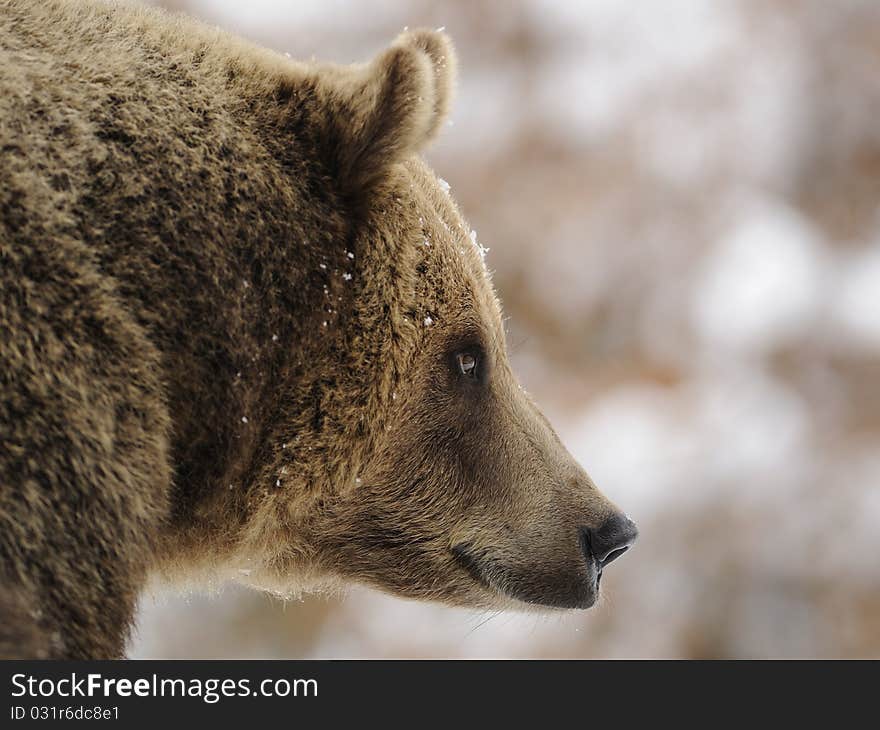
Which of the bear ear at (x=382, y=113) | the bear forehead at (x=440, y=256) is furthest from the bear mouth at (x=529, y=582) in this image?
the bear ear at (x=382, y=113)

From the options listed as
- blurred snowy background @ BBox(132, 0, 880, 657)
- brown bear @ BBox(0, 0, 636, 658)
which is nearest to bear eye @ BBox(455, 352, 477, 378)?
→ brown bear @ BBox(0, 0, 636, 658)

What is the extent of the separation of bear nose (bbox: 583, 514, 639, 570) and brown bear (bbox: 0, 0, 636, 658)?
0.03 feet

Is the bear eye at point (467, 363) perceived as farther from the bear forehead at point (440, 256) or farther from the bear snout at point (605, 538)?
the bear snout at point (605, 538)

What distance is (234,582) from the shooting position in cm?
407

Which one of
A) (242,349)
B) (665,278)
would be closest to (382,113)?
(242,349)

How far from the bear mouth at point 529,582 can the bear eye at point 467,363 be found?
60 centimetres

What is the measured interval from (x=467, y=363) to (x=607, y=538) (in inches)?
31.4

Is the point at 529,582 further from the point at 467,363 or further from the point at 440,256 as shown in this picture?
the point at 440,256

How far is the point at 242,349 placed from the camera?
10.5 feet

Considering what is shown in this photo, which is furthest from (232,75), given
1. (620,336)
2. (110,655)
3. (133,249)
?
(620,336)

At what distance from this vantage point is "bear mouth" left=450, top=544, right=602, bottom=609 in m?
3.96

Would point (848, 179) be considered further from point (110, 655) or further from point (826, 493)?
point (110, 655)

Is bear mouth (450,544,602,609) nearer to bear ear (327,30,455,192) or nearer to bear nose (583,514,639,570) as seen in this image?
bear nose (583,514,639,570)

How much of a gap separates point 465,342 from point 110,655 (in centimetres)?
152
